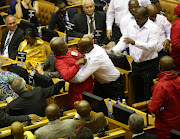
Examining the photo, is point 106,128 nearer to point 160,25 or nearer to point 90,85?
point 90,85

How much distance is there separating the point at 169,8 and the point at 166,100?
14.4ft

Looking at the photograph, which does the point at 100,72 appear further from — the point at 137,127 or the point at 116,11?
the point at 116,11

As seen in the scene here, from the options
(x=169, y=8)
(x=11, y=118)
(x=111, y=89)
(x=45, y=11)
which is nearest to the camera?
(x=11, y=118)

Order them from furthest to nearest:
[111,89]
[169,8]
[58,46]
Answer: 1. [169,8]
2. [111,89]
3. [58,46]

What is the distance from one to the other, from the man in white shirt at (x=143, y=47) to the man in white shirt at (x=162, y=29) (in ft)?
1.72

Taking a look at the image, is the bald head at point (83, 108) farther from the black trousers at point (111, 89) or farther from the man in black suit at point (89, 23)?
the man in black suit at point (89, 23)

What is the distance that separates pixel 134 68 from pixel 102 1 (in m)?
3.55

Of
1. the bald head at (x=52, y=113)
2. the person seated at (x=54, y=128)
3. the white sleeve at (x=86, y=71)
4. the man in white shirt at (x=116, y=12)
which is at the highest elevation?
the man in white shirt at (x=116, y=12)

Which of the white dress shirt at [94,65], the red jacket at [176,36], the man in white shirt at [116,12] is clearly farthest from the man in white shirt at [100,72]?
the man in white shirt at [116,12]

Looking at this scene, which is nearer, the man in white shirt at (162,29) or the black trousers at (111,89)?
the black trousers at (111,89)

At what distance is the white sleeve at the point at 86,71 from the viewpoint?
17.9 ft

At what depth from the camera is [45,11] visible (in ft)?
32.0

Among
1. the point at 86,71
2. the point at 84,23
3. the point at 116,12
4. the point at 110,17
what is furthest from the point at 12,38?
the point at 86,71

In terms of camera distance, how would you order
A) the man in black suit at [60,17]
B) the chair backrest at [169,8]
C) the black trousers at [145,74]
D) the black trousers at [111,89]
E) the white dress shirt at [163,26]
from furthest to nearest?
the chair backrest at [169,8] → the man in black suit at [60,17] → the white dress shirt at [163,26] → the black trousers at [145,74] → the black trousers at [111,89]
